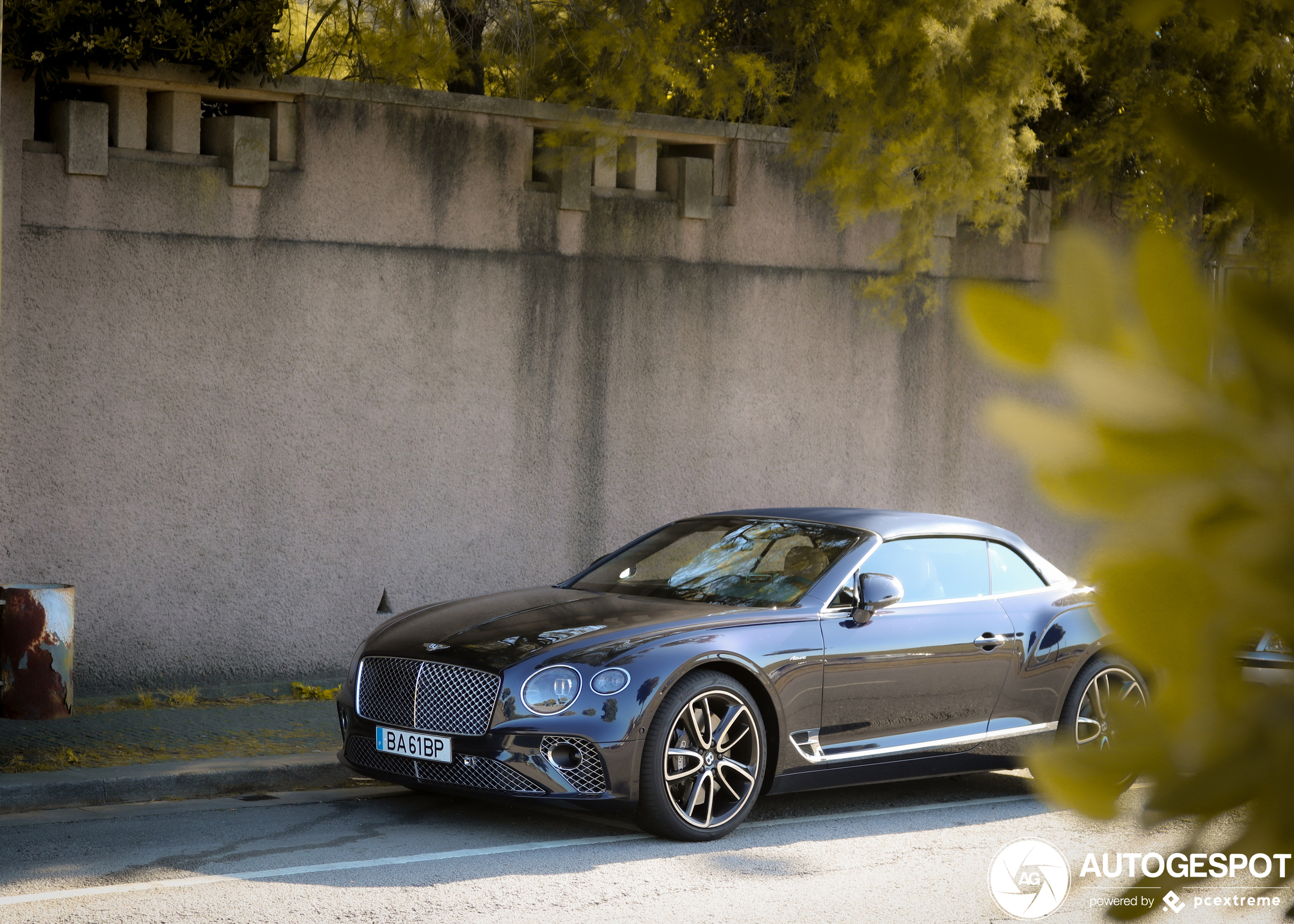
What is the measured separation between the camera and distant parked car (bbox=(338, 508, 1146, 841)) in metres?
6.48

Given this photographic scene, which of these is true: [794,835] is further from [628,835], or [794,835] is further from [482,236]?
[482,236]

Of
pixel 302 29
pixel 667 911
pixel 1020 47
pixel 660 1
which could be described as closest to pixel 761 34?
pixel 660 1

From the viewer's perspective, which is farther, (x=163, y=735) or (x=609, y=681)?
(x=163, y=735)

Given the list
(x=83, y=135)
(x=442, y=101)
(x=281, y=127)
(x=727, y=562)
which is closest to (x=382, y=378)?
(x=281, y=127)

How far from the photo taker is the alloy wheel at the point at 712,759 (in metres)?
6.64

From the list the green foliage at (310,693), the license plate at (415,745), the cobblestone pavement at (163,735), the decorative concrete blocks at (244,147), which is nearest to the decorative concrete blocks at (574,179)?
the decorative concrete blocks at (244,147)

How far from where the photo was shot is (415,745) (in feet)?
22.0

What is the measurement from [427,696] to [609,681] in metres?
0.87

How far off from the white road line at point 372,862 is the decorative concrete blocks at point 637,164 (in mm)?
5674

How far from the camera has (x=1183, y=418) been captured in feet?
1.82

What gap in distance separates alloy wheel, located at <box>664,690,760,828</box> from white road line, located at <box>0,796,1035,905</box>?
293 mm

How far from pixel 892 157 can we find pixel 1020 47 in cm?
117

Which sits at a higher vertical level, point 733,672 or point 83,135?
point 83,135

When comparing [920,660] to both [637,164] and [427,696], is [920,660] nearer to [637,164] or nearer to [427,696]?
[427,696]
